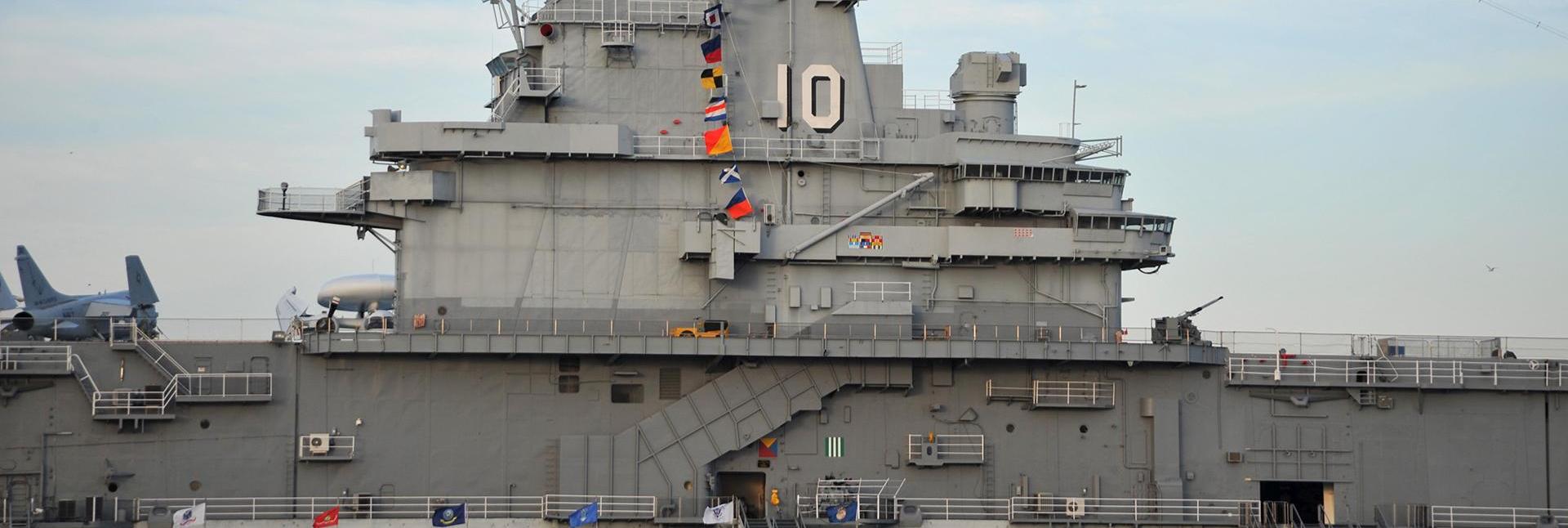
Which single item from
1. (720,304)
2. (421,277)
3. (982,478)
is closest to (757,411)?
(720,304)

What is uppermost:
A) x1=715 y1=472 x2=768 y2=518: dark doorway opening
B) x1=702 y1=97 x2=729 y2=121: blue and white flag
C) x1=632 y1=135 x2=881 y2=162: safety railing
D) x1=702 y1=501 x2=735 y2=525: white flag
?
x1=702 y1=97 x2=729 y2=121: blue and white flag

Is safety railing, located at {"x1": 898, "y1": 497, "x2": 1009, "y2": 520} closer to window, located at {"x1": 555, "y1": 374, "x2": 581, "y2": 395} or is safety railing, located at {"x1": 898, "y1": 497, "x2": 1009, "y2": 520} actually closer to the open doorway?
the open doorway

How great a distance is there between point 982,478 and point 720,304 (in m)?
7.22

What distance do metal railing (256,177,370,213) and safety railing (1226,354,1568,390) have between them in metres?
20.5

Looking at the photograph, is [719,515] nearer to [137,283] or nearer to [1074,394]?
[1074,394]

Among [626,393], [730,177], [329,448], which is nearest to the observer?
[329,448]

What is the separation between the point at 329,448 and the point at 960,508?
1408 cm

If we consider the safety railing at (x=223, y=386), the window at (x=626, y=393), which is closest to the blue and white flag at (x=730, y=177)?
the window at (x=626, y=393)

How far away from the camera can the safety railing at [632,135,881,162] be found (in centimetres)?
3838

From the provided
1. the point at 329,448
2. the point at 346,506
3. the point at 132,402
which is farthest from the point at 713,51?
the point at 132,402

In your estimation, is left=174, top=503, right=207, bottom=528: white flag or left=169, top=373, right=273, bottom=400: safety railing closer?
left=174, top=503, right=207, bottom=528: white flag

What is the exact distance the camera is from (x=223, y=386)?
120 feet

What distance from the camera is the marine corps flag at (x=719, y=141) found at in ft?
124

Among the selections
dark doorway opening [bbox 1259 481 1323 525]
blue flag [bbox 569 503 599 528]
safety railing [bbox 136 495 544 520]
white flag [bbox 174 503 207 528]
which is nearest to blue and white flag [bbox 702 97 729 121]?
blue flag [bbox 569 503 599 528]
